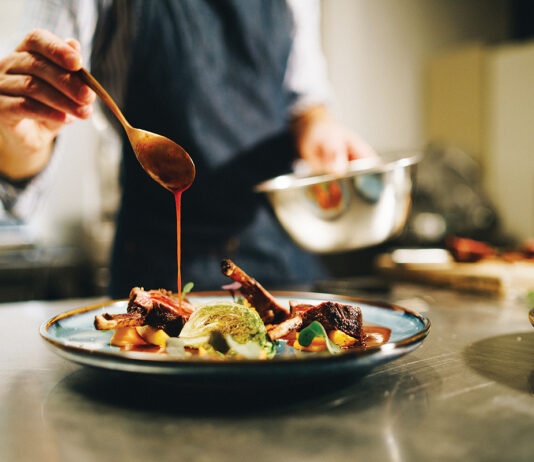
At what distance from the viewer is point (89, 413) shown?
1.58 ft

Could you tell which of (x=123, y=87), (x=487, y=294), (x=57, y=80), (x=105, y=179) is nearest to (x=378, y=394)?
(x=57, y=80)

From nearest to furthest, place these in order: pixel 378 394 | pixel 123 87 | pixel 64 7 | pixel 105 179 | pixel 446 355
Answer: pixel 378 394
pixel 446 355
pixel 64 7
pixel 123 87
pixel 105 179

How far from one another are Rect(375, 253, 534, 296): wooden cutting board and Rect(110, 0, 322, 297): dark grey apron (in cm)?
35

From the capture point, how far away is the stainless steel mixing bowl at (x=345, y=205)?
1.06 m

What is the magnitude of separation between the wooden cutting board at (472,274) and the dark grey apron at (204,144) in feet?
1.14

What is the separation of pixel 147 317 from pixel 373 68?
130 inches

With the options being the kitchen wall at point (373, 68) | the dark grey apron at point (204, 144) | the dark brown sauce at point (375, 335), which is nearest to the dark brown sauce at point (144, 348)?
the dark brown sauce at point (375, 335)

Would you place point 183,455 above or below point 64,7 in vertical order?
below

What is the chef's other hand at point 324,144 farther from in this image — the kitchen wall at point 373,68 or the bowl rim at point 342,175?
the kitchen wall at point 373,68

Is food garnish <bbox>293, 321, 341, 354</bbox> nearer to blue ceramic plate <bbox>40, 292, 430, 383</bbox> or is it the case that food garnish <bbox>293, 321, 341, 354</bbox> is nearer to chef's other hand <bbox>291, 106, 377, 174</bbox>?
blue ceramic plate <bbox>40, 292, 430, 383</bbox>

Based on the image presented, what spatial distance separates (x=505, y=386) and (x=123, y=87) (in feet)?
3.78

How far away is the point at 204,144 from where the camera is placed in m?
1.38

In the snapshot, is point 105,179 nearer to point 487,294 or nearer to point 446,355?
point 487,294

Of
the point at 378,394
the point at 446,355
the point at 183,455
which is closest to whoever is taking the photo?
the point at 183,455
